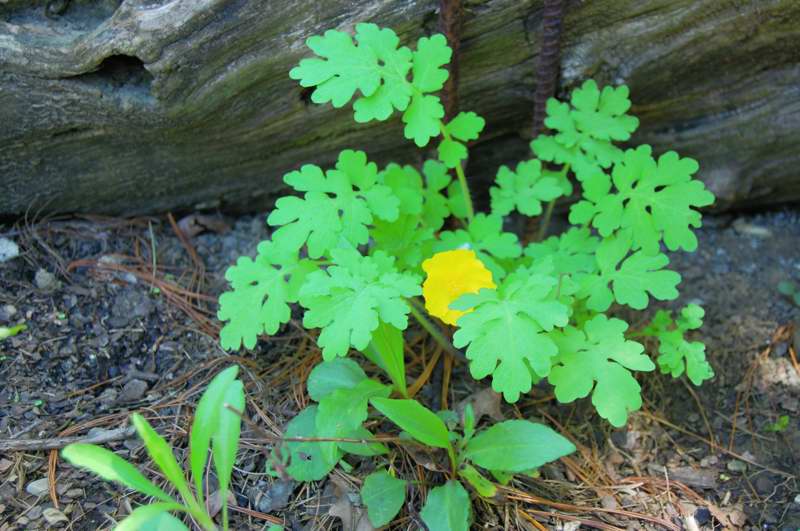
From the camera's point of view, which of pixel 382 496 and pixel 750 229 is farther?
pixel 750 229

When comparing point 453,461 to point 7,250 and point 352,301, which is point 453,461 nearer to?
point 352,301

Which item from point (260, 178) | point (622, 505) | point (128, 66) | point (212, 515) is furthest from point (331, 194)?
point (622, 505)

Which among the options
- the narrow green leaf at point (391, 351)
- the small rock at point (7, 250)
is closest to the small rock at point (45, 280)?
the small rock at point (7, 250)

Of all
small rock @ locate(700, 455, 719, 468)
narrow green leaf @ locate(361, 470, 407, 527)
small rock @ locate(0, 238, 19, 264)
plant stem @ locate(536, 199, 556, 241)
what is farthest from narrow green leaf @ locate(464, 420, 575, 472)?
small rock @ locate(0, 238, 19, 264)

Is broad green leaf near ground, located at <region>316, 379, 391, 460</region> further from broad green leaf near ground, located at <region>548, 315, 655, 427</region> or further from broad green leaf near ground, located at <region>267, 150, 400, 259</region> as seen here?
broad green leaf near ground, located at <region>548, 315, 655, 427</region>

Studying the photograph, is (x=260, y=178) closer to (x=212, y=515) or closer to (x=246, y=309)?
(x=246, y=309)

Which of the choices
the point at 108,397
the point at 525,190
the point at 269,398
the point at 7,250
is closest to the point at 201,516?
the point at 269,398

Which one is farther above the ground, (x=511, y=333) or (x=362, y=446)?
(x=511, y=333)

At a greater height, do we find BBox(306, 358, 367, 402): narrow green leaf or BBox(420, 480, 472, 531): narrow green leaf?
BBox(306, 358, 367, 402): narrow green leaf
